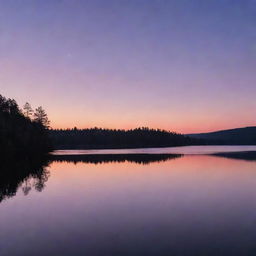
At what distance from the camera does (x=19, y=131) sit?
70000 millimetres

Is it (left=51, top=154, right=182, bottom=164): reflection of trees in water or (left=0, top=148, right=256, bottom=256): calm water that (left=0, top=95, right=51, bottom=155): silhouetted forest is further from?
(left=0, top=148, right=256, bottom=256): calm water

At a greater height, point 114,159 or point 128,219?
point 114,159

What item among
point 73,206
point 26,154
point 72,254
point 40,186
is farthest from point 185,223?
point 26,154

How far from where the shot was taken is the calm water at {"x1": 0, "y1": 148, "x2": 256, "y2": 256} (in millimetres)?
12531

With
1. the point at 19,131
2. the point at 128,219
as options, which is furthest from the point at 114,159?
the point at 128,219

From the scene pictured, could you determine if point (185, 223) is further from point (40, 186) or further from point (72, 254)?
point (40, 186)

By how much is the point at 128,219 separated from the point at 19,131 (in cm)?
5929

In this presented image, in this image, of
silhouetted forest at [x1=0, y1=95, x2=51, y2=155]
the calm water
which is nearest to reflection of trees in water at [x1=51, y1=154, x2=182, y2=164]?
silhouetted forest at [x1=0, y1=95, x2=51, y2=155]

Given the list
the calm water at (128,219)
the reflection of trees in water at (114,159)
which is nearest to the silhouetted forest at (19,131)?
the reflection of trees in water at (114,159)

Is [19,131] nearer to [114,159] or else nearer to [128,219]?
[114,159]

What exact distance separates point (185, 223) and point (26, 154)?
226ft

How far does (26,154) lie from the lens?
255 feet

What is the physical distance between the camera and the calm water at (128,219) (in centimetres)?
1253

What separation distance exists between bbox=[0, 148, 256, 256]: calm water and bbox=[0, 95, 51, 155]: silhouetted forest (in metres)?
30.5
